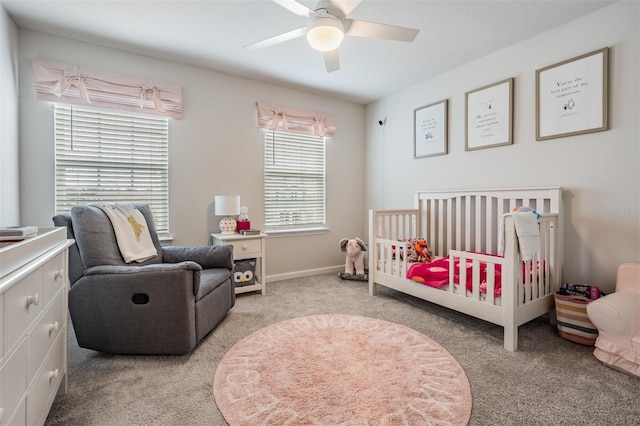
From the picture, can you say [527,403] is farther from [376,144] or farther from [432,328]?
[376,144]

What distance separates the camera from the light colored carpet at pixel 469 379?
1.35 m

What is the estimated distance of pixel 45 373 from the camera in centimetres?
119

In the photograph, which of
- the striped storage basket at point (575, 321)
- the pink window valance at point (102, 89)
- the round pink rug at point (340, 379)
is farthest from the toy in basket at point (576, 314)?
the pink window valance at point (102, 89)

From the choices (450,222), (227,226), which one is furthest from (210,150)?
(450,222)

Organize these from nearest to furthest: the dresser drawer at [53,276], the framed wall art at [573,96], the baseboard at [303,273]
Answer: the dresser drawer at [53,276] → the framed wall art at [573,96] → the baseboard at [303,273]

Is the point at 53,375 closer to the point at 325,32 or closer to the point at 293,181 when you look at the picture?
the point at 325,32

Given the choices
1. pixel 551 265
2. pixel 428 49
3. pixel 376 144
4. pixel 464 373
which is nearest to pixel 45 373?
pixel 464 373

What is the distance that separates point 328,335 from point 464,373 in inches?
35.2

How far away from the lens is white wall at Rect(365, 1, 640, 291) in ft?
6.84

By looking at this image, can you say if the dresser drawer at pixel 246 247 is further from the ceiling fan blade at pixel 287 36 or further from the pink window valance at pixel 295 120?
the ceiling fan blade at pixel 287 36

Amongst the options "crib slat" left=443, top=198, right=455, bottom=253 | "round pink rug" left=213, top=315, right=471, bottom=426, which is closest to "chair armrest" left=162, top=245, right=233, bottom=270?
"round pink rug" left=213, top=315, right=471, bottom=426

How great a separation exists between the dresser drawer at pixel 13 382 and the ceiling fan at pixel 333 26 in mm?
1823

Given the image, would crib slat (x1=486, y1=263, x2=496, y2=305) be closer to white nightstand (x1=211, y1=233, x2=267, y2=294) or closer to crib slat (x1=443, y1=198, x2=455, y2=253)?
crib slat (x1=443, y1=198, x2=455, y2=253)

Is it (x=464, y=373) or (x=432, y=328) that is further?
(x=432, y=328)
